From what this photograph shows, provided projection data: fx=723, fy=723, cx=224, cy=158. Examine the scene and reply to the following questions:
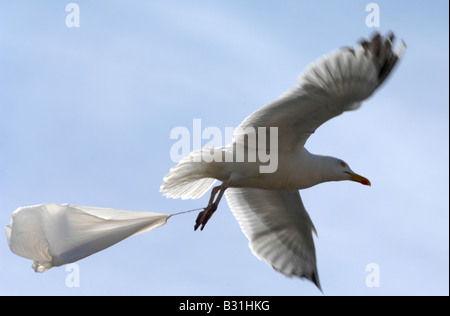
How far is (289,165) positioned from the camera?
8.45 metres

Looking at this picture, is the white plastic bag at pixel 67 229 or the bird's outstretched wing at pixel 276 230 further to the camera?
the bird's outstretched wing at pixel 276 230

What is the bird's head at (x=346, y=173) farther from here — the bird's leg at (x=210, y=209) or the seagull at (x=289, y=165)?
the bird's leg at (x=210, y=209)

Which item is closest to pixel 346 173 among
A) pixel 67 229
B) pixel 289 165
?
pixel 289 165

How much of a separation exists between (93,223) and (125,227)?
1.25 ft

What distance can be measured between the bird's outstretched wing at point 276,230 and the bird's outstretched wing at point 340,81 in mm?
2168

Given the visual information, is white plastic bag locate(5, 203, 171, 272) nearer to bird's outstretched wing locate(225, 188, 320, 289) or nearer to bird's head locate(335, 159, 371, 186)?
bird's outstretched wing locate(225, 188, 320, 289)

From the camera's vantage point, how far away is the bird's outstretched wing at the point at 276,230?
32.1ft

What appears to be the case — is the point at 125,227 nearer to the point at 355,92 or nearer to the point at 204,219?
the point at 204,219

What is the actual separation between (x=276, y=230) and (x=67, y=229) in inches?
120

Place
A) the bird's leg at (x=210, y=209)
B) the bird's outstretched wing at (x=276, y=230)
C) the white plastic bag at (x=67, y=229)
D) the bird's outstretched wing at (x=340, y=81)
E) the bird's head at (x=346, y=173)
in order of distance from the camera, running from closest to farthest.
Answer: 1. the bird's outstretched wing at (x=340, y=81)
2. the white plastic bag at (x=67, y=229)
3. the bird's leg at (x=210, y=209)
4. the bird's head at (x=346, y=173)
5. the bird's outstretched wing at (x=276, y=230)

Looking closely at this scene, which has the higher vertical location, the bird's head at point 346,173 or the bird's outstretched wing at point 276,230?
the bird's head at point 346,173

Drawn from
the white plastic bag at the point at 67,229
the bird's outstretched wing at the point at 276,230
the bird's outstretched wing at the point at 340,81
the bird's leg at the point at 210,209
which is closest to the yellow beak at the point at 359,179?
the bird's outstretched wing at the point at 276,230

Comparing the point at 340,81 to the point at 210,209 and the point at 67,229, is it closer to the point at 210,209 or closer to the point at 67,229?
the point at 210,209

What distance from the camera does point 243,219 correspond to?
9922 mm
